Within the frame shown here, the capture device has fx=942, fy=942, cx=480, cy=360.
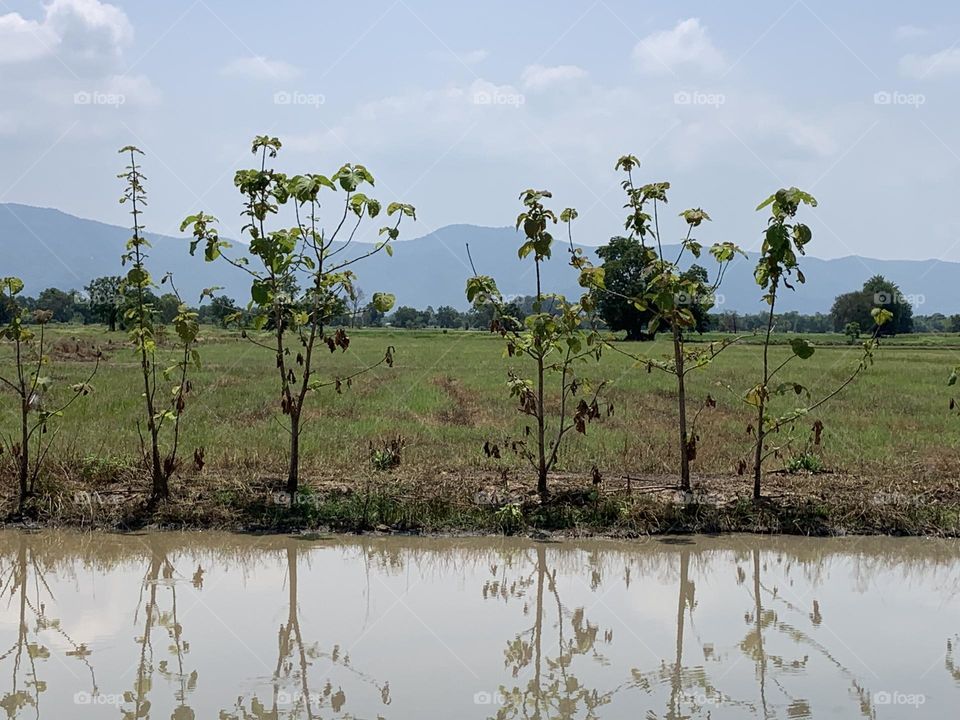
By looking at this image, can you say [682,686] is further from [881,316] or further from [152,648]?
[881,316]

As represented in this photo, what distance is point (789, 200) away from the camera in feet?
26.4

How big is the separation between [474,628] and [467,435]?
629 centimetres

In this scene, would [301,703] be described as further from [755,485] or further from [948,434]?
[948,434]

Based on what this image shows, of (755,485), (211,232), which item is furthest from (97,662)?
(755,485)

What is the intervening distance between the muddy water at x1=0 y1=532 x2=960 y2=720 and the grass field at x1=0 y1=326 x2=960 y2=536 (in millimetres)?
1373

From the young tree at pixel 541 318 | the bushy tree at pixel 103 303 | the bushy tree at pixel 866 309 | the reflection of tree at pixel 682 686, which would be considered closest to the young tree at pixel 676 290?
the young tree at pixel 541 318

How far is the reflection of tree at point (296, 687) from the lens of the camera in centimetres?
451

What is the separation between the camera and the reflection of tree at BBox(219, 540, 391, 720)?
451 centimetres

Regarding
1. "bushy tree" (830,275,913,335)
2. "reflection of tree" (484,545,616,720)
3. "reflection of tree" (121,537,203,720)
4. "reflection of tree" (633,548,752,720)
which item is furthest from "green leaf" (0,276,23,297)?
"bushy tree" (830,275,913,335)

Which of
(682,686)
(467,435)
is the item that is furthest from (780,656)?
(467,435)

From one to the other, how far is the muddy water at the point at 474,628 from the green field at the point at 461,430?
5.51 feet

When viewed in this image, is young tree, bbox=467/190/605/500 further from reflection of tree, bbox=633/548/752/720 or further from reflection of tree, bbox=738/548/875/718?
reflection of tree, bbox=633/548/752/720

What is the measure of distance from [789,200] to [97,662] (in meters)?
6.31

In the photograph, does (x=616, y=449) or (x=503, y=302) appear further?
(x=616, y=449)
